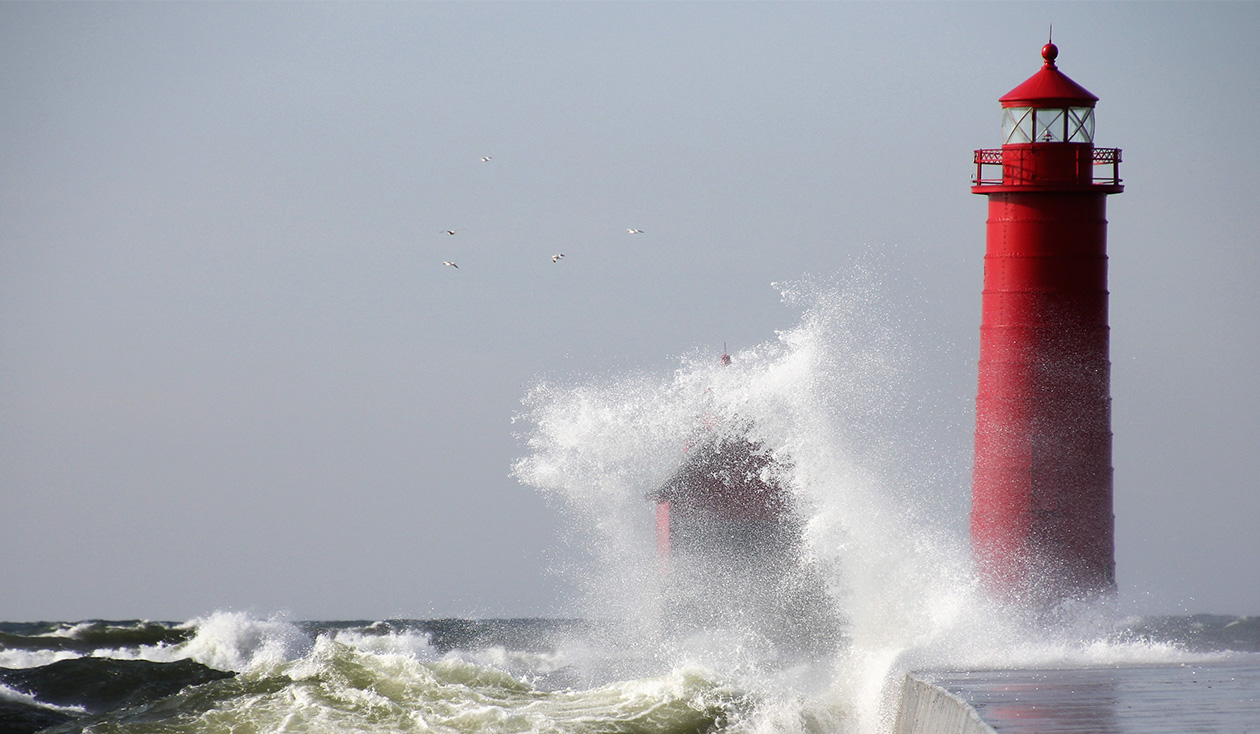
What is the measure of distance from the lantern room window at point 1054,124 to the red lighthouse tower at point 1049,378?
0.08 feet

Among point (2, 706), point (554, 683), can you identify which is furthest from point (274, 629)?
point (2, 706)

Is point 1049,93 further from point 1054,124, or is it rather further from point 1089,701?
point 1089,701

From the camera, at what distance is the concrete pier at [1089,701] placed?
29.5 feet

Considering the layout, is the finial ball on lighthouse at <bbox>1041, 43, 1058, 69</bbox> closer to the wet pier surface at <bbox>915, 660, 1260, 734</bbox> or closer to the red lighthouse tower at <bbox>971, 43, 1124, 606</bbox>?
the red lighthouse tower at <bbox>971, 43, 1124, 606</bbox>

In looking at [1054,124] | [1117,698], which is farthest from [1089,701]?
[1054,124]

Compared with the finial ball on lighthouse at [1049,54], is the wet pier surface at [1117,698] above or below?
below

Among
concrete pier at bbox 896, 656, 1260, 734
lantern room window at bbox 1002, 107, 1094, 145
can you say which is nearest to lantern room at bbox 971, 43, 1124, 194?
lantern room window at bbox 1002, 107, 1094, 145

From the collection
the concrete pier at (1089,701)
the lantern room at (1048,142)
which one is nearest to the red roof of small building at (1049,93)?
the lantern room at (1048,142)

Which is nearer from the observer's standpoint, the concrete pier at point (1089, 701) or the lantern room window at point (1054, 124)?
the concrete pier at point (1089, 701)

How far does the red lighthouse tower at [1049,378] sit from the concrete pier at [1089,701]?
11.9 ft

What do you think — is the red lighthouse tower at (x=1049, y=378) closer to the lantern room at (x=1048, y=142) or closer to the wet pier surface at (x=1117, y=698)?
the lantern room at (x=1048, y=142)

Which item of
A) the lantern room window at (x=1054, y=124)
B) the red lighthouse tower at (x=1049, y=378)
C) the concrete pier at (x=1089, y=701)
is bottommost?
the concrete pier at (x=1089, y=701)

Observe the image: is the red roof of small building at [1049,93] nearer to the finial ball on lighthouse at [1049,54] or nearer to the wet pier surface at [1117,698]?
the finial ball on lighthouse at [1049,54]

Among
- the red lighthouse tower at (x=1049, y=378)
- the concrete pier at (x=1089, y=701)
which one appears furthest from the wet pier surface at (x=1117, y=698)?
the red lighthouse tower at (x=1049, y=378)
